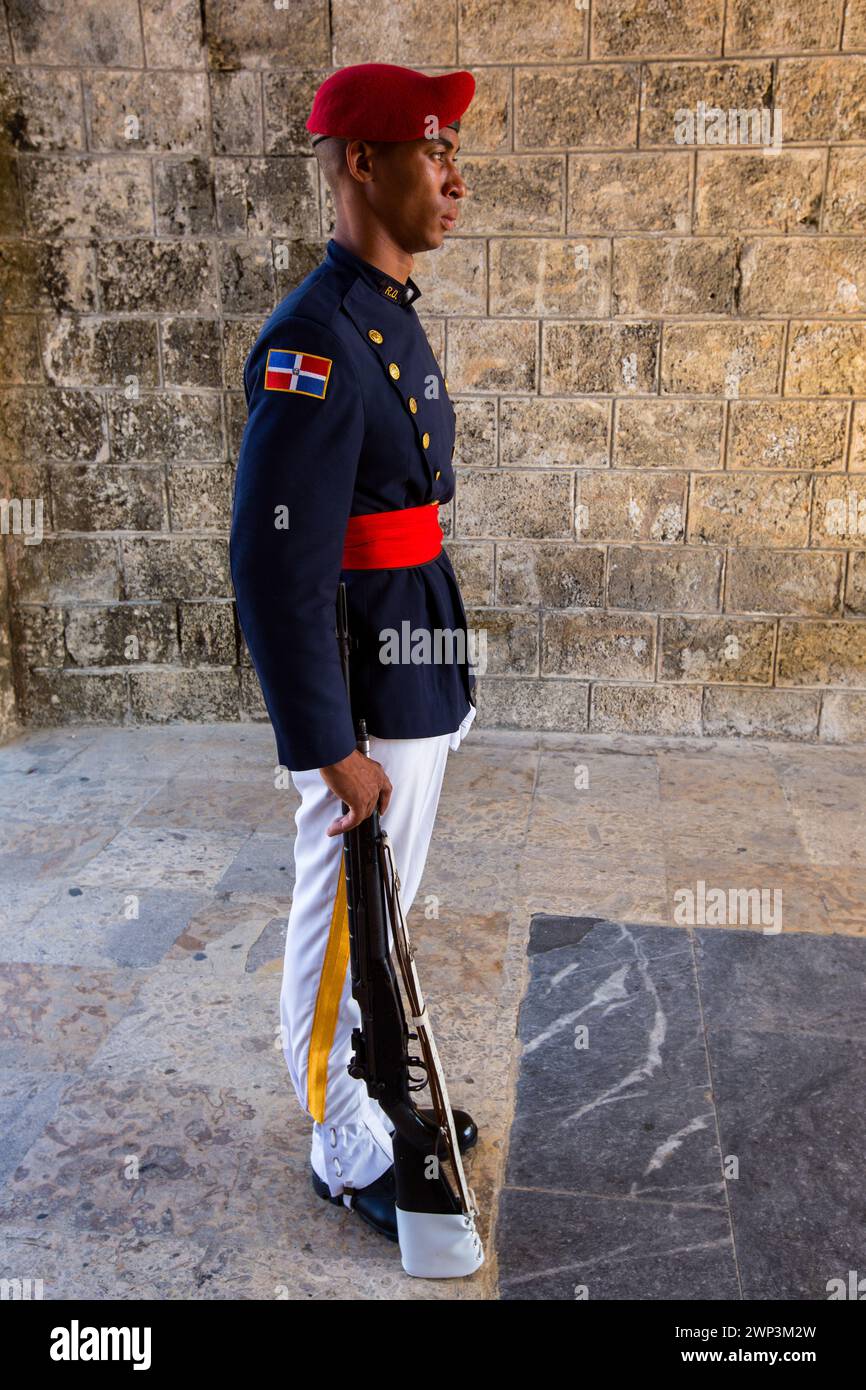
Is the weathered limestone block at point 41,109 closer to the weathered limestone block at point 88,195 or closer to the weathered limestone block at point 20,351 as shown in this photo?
the weathered limestone block at point 88,195

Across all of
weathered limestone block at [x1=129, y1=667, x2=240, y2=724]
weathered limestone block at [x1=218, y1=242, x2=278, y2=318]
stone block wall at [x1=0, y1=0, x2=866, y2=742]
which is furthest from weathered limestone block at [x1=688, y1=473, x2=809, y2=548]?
weathered limestone block at [x1=129, y1=667, x2=240, y2=724]

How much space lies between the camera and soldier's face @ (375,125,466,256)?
194cm

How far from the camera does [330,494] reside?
6.00 ft

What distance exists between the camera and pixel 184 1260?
206 cm

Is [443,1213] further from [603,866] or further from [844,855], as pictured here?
[844,855]

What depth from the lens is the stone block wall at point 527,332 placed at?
13.9 feet

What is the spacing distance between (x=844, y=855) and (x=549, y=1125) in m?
1.63

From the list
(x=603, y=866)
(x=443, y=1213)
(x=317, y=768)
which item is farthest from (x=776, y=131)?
(x=443, y=1213)

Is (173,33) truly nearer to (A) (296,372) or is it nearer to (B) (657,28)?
(B) (657,28)

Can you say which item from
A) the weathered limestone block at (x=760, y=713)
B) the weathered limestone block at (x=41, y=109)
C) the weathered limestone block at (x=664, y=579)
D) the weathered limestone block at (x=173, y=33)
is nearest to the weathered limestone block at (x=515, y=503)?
the weathered limestone block at (x=664, y=579)

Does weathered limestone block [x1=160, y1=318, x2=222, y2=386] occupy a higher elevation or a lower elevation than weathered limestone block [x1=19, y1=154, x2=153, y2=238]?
lower

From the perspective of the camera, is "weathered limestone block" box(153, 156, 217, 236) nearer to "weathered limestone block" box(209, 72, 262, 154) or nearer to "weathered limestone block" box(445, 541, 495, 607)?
"weathered limestone block" box(209, 72, 262, 154)

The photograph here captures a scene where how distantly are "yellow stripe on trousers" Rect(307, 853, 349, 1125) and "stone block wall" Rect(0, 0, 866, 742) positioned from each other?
9.00 ft

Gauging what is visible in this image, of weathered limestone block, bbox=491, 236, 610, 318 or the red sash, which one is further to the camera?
weathered limestone block, bbox=491, 236, 610, 318
